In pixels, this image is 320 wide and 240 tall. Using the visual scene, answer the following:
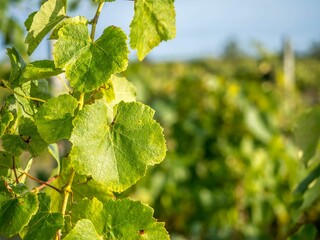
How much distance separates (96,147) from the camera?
683mm

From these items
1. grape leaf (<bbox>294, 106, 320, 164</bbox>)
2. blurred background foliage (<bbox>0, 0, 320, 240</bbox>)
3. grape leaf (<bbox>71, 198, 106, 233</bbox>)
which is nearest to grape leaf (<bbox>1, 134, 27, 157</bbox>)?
grape leaf (<bbox>71, 198, 106, 233</bbox>)

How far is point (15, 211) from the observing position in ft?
2.23

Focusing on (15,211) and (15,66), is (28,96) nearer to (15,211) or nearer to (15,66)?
(15,66)

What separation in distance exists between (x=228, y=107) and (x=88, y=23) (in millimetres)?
4046

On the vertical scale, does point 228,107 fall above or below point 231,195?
above

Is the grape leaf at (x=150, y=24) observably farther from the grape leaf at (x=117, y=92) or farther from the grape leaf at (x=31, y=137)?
the grape leaf at (x=31, y=137)

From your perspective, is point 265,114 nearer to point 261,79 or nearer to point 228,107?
point 228,107

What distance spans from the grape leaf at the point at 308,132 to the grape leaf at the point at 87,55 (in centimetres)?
70

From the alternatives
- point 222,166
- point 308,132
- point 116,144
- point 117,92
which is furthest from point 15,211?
point 222,166

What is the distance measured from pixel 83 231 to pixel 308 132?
824 mm

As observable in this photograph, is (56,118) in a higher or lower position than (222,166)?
higher

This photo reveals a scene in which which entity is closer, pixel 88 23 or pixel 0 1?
pixel 88 23

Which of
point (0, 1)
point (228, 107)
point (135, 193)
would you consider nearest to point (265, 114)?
point (228, 107)

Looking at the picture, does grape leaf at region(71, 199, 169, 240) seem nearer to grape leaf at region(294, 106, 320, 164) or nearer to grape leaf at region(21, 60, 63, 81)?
grape leaf at region(21, 60, 63, 81)
